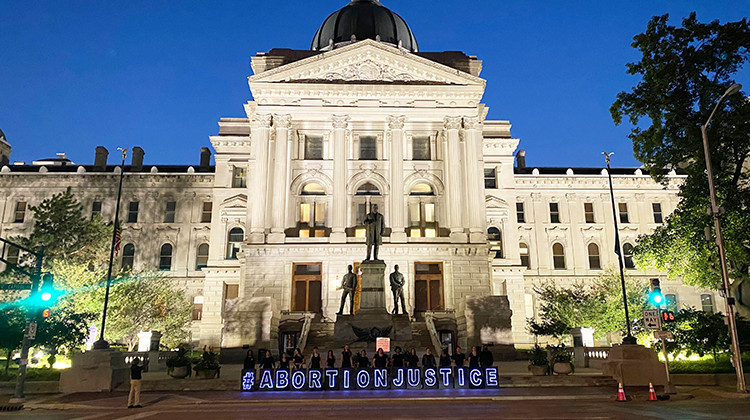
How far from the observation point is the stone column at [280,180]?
4203cm

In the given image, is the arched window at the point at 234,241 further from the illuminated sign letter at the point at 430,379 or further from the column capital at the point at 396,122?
the illuminated sign letter at the point at 430,379

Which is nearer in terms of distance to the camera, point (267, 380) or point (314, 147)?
point (267, 380)

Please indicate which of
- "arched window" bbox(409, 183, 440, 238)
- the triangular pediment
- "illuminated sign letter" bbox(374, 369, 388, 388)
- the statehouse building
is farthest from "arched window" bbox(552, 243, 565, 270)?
"illuminated sign letter" bbox(374, 369, 388, 388)

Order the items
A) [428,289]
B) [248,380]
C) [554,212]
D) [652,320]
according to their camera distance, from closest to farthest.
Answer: [652,320] → [248,380] → [428,289] → [554,212]

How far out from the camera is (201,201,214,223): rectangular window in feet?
175

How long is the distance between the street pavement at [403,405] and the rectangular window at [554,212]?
1439 inches

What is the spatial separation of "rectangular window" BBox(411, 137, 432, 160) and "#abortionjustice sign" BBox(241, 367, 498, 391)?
28.9 metres

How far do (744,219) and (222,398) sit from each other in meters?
19.9

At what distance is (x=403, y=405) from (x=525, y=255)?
41.0m

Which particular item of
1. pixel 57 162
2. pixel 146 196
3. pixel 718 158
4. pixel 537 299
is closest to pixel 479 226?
pixel 537 299

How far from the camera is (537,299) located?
52000 mm

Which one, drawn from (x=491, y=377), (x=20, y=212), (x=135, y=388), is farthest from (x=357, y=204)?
(x=20, y=212)

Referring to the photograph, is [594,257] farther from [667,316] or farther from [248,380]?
[248,380]

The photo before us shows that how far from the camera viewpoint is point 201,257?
52.5 meters
